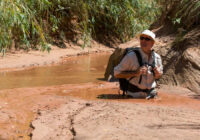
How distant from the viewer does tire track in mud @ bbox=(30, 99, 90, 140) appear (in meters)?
3.40

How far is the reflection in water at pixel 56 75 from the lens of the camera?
745 cm

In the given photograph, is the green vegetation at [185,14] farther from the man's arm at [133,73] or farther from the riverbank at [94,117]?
the man's arm at [133,73]

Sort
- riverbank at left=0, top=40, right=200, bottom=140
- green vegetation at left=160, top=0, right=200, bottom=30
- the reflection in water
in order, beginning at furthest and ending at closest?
1. the reflection in water
2. green vegetation at left=160, top=0, right=200, bottom=30
3. riverbank at left=0, top=40, right=200, bottom=140

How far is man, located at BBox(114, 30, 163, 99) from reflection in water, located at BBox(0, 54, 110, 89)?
2.41 metres

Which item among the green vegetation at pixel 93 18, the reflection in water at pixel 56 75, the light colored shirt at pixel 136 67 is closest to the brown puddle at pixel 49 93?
the reflection in water at pixel 56 75

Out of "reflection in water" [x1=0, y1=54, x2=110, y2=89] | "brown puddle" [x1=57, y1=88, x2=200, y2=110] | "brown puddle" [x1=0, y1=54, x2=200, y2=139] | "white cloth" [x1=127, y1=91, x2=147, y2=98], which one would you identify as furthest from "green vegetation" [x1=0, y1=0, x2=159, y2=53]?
"white cloth" [x1=127, y1=91, x2=147, y2=98]

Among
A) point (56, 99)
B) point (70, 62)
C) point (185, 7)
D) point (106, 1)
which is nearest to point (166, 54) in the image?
point (185, 7)

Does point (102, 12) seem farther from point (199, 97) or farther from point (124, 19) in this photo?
point (199, 97)

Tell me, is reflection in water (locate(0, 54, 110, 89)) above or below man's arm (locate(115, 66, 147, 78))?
below

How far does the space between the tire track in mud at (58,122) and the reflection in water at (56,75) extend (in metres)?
2.93

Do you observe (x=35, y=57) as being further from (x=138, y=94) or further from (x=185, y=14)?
(x=138, y=94)

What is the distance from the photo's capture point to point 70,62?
36.7ft

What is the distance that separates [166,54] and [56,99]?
8.88 feet

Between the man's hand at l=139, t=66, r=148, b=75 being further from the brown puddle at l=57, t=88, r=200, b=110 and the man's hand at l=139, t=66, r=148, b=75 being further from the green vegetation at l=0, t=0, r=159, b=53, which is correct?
the green vegetation at l=0, t=0, r=159, b=53
